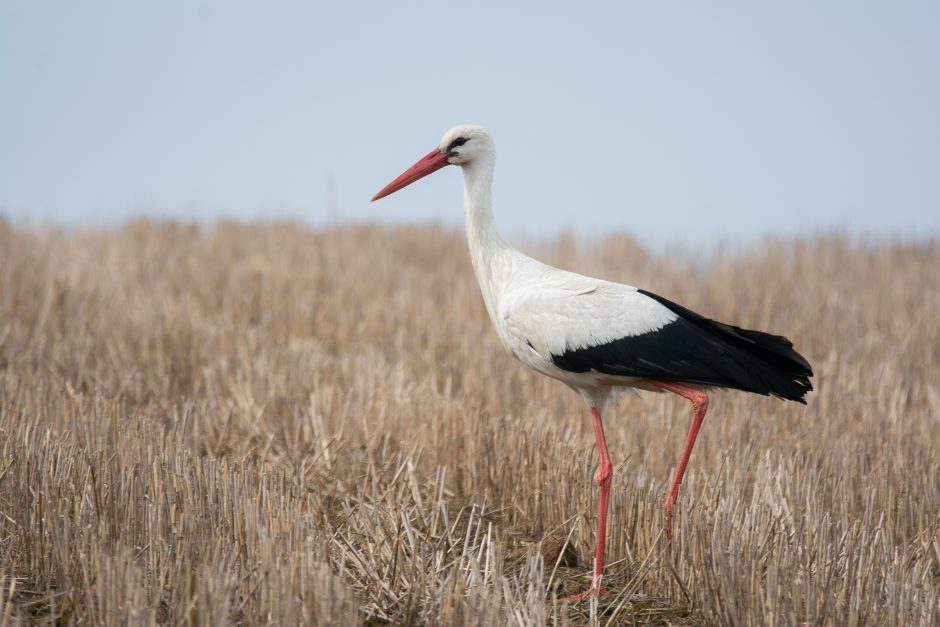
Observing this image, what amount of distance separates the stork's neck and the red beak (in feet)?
0.74

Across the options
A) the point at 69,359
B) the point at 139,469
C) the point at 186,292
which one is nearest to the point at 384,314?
the point at 186,292

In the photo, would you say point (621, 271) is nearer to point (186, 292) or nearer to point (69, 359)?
point (186, 292)

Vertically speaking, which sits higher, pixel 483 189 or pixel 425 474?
pixel 483 189

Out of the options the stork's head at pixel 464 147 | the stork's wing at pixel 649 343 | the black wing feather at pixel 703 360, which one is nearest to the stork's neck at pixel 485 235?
the stork's head at pixel 464 147

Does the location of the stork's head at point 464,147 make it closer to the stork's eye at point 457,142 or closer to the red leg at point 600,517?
the stork's eye at point 457,142

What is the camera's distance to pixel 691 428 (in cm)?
483

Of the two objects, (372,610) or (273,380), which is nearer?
(372,610)

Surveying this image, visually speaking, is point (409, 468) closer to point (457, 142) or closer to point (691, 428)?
point (691, 428)

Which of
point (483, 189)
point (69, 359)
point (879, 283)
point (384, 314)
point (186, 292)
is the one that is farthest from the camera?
point (879, 283)

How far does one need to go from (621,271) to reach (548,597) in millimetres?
8899

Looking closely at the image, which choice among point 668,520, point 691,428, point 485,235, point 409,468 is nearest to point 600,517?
point 668,520

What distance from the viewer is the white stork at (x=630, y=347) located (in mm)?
4715

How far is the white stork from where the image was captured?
4715mm

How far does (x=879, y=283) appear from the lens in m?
12.7
